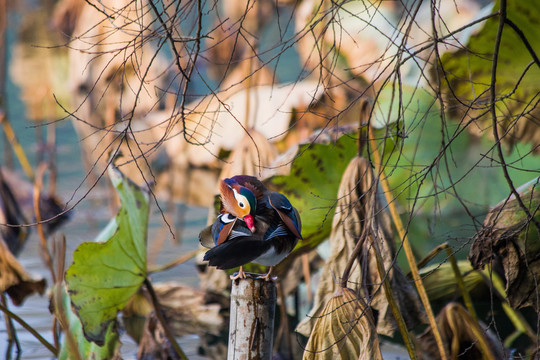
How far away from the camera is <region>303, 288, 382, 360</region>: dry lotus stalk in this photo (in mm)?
1165

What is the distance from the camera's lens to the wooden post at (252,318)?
1.03 meters

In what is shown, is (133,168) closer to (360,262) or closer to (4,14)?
(4,14)

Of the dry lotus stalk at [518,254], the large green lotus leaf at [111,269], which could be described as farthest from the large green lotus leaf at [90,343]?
the dry lotus stalk at [518,254]

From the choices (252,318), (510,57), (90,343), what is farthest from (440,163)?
(252,318)

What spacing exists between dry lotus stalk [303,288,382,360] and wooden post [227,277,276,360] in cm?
13

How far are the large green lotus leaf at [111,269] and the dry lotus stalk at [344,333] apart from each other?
533 mm

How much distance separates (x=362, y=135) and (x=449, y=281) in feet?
3.15

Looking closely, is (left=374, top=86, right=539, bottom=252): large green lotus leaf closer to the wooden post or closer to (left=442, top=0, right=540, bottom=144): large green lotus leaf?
(left=442, top=0, right=540, bottom=144): large green lotus leaf

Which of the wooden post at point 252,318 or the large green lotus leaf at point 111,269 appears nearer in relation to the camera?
the wooden post at point 252,318

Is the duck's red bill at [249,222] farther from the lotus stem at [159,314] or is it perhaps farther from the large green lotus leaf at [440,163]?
the large green lotus leaf at [440,163]

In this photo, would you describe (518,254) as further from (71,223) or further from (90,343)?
(71,223)

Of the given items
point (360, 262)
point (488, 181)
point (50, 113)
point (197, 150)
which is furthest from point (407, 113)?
point (50, 113)

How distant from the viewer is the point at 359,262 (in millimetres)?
1361

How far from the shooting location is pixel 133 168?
10.7 feet
